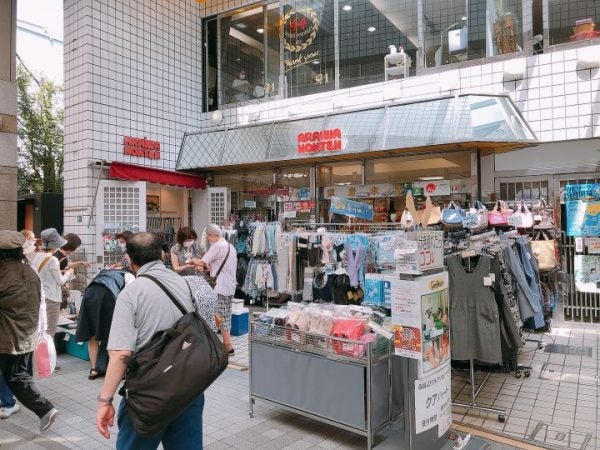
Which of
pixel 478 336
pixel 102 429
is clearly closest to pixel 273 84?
pixel 478 336

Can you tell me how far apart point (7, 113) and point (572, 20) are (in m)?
9.26

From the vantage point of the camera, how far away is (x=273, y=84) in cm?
1059

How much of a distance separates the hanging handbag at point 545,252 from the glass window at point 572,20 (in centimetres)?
341

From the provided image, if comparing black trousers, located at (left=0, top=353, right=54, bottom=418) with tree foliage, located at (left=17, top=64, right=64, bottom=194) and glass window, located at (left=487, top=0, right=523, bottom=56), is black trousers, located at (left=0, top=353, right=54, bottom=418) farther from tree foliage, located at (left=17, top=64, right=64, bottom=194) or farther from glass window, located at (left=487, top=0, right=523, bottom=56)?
A: tree foliage, located at (left=17, top=64, right=64, bottom=194)

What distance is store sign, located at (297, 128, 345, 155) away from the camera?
28.0ft

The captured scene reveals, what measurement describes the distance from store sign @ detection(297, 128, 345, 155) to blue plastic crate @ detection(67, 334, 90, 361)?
503cm

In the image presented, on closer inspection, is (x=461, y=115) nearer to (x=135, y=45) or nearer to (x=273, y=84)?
(x=273, y=84)

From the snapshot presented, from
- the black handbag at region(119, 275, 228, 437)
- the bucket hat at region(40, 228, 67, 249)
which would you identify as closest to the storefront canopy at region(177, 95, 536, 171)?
the bucket hat at region(40, 228, 67, 249)

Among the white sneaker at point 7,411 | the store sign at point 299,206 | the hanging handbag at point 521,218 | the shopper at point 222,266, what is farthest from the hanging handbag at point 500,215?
the white sneaker at point 7,411

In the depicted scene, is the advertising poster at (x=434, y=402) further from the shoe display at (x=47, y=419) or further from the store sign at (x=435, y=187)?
the store sign at (x=435, y=187)

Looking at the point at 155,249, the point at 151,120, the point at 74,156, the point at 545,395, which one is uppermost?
the point at 151,120

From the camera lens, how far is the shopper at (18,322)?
12.6 ft

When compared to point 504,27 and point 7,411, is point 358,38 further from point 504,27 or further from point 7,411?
point 7,411

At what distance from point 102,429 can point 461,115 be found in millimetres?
6765
